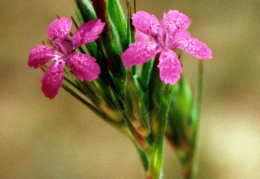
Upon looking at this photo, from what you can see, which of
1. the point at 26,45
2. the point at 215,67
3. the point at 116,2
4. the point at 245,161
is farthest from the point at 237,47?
the point at 116,2

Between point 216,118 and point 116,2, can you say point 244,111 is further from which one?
point 116,2

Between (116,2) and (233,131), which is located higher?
(116,2)

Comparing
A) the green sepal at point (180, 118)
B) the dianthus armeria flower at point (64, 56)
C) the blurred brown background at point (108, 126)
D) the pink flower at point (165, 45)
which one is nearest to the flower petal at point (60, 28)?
the dianthus armeria flower at point (64, 56)

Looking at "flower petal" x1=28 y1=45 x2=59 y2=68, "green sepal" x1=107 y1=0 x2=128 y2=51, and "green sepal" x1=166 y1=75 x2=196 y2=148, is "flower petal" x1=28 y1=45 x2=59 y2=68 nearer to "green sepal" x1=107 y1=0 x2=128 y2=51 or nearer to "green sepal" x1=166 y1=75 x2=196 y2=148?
"green sepal" x1=107 y1=0 x2=128 y2=51

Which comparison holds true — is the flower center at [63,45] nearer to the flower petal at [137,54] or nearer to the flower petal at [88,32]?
the flower petal at [88,32]

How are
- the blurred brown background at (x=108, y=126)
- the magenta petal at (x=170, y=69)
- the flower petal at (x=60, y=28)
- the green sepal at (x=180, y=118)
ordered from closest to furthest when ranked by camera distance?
the magenta petal at (x=170, y=69)
the flower petal at (x=60, y=28)
the green sepal at (x=180, y=118)
the blurred brown background at (x=108, y=126)

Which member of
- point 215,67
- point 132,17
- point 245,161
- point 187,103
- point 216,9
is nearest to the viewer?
point 132,17

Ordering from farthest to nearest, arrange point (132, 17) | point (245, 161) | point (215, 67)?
point (215, 67), point (245, 161), point (132, 17)
